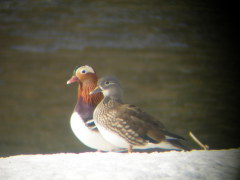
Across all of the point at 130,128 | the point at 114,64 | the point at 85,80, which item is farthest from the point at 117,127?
the point at 114,64

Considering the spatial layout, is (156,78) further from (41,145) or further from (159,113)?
(41,145)

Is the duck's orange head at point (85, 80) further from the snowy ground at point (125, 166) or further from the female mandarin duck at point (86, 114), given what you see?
the snowy ground at point (125, 166)

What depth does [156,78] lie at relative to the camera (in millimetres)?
938

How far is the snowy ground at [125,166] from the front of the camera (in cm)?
52

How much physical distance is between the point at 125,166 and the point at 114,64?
439 millimetres

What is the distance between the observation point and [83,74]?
750mm

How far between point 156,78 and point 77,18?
28 centimetres

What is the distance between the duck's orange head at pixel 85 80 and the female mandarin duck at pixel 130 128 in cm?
9

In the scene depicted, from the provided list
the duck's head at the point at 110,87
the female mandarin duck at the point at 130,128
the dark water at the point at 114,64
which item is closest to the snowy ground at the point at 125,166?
the female mandarin duck at the point at 130,128

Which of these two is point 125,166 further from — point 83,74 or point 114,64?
point 114,64

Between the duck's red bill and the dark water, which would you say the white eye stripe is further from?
the dark water

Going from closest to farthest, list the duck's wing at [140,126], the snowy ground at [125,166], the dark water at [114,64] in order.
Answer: the snowy ground at [125,166] < the duck's wing at [140,126] < the dark water at [114,64]

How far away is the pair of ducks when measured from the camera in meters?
0.65

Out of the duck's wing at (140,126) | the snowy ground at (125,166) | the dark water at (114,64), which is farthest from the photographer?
the dark water at (114,64)
